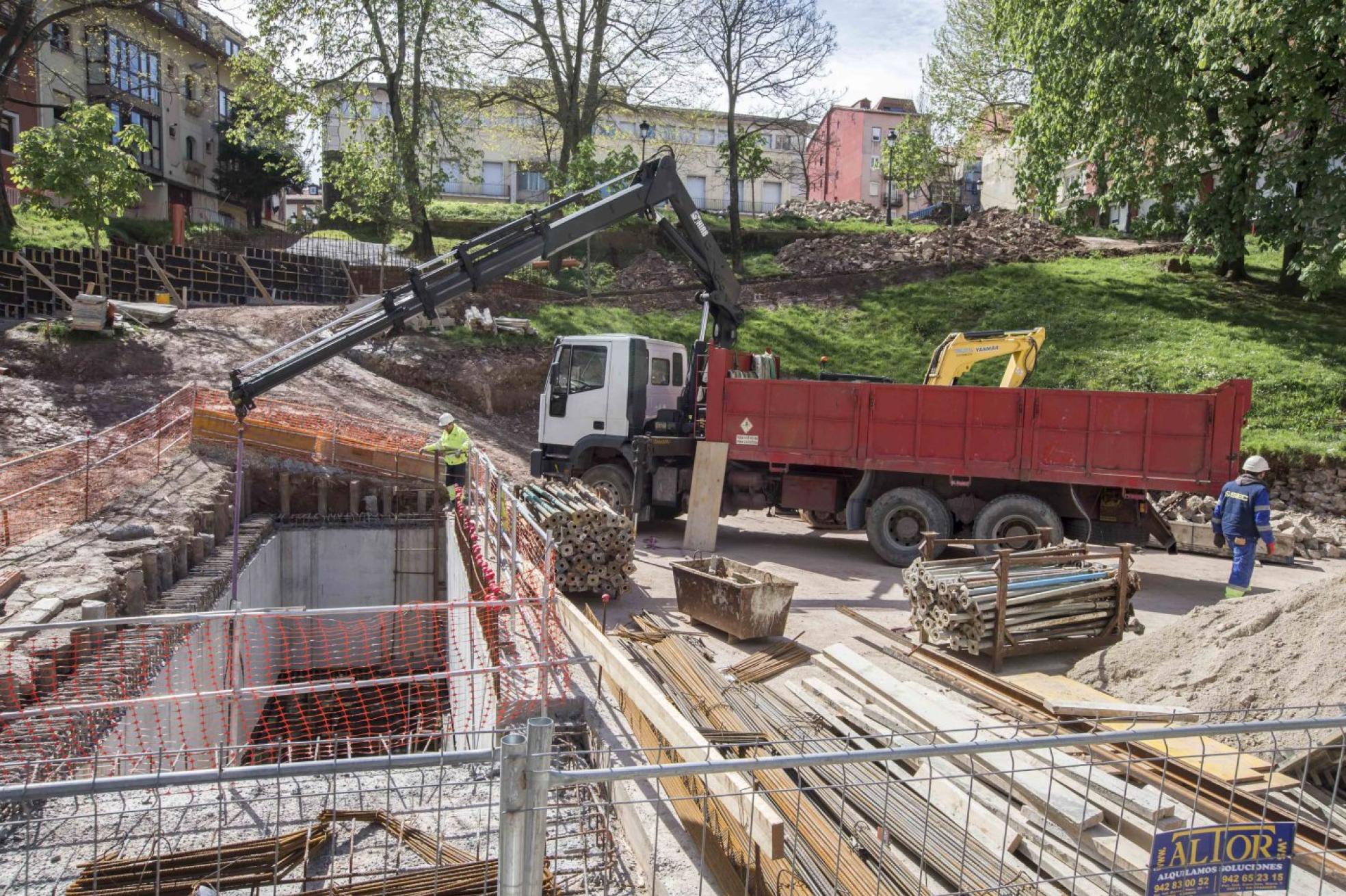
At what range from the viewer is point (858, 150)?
5869 cm

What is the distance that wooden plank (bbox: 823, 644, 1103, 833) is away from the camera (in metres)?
4.30

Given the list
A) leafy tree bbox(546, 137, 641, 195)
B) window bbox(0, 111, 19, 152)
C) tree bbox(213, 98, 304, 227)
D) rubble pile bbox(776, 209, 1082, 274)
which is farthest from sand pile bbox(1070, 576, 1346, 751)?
tree bbox(213, 98, 304, 227)

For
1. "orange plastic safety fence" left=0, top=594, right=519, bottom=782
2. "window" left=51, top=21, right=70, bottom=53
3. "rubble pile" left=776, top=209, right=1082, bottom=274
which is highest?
"window" left=51, top=21, right=70, bottom=53

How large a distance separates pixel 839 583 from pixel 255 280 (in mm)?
21009

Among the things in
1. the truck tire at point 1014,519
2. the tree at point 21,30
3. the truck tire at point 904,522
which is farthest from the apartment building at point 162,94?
the truck tire at point 1014,519

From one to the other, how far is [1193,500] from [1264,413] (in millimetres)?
3968

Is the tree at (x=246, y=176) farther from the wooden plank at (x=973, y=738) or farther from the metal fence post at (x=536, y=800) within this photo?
the metal fence post at (x=536, y=800)

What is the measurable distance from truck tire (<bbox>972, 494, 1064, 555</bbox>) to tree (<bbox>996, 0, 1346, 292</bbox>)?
35.9ft

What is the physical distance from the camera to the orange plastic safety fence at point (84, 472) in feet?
35.3

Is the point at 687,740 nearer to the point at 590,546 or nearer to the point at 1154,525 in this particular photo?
the point at 590,546

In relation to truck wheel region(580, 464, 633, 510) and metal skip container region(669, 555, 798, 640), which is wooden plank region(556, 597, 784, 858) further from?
truck wheel region(580, 464, 633, 510)

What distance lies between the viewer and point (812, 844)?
4309 mm

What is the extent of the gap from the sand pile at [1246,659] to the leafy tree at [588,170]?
20145 millimetres

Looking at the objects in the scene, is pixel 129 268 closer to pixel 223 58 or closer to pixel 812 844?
pixel 223 58
